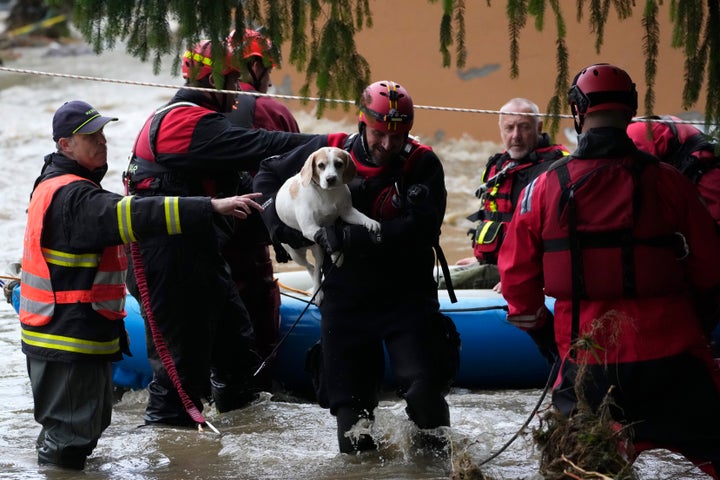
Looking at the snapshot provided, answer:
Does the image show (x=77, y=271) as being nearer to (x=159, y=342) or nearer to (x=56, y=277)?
(x=56, y=277)

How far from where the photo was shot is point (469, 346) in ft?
23.2

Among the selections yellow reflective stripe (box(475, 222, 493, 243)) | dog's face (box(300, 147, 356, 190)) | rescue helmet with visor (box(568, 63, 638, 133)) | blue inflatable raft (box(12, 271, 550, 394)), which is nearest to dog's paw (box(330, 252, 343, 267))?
dog's face (box(300, 147, 356, 190))

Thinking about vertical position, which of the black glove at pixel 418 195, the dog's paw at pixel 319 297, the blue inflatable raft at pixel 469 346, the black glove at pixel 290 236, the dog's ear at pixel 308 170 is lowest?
the blue inflatable raft at pixel 469 346

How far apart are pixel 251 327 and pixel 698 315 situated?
2969 millimetres

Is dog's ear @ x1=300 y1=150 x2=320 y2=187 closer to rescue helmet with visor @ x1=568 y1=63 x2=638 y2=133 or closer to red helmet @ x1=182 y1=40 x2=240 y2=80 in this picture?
red helmet @ x1=182 y1=40 x2=240 y2=80

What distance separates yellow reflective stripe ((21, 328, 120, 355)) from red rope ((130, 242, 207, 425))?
0.84 meters

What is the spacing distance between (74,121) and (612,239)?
255cm

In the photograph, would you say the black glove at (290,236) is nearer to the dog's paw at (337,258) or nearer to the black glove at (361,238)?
the dog's paw at (337,258)

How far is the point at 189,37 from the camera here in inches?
175

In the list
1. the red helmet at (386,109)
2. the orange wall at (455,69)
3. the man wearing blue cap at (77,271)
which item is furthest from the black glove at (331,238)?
the orange wall at (455,69)

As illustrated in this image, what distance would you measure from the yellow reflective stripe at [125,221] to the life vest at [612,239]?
189 cm

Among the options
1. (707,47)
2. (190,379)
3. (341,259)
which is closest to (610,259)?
(707,47)

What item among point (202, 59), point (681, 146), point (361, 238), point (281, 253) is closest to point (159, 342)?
point (281, 253)

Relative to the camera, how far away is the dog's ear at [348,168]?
4.83m
